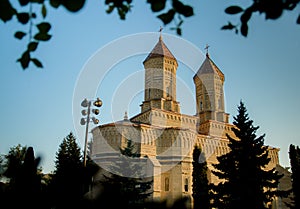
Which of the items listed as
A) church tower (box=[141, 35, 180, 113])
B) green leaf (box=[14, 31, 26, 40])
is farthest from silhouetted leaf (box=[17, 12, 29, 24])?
church tower (box=[141, 35, 180, 113])

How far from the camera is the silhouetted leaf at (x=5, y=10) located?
6.30 ft

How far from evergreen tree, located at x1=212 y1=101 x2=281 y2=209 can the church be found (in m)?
9.32

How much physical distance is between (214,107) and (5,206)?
3392 cm

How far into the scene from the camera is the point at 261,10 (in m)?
2.12

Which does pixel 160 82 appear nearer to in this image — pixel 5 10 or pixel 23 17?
pixel 23 17

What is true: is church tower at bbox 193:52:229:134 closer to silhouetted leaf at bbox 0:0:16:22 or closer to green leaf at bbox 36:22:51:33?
green leaf at bbox 36:22:51:33

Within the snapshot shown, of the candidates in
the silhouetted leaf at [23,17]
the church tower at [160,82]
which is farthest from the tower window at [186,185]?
the silhouetted leaf at [23,17]

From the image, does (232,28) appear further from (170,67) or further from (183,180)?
(170,67)

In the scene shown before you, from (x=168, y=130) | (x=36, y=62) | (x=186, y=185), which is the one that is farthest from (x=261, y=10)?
(x=168, y=130)

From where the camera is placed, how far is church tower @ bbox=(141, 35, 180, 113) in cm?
3241

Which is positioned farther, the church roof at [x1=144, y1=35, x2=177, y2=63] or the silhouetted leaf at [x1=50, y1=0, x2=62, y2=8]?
the church roof at [x1=144, y1=35, x2=177, y2=63]

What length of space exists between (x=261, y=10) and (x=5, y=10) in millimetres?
1664

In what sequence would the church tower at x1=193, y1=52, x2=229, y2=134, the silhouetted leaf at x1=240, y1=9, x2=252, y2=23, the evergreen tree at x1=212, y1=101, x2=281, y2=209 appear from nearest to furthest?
the silhouetted leaf at x1=240, y1=9, x2=252, y2=23
the evergreen tree at x1=212, y1=101, x2=281, y2=209
the church tower at x1=193, y1=52, x2=229, y2=134

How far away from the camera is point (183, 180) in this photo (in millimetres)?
27891
